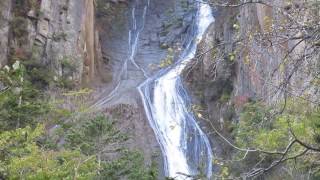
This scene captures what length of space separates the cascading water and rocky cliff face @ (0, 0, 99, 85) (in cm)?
494

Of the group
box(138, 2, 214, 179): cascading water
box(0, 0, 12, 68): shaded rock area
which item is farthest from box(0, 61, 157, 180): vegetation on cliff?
box(0, 0, 12, 68): shaded rock area

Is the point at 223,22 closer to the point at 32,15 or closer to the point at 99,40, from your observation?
the point at 99,40

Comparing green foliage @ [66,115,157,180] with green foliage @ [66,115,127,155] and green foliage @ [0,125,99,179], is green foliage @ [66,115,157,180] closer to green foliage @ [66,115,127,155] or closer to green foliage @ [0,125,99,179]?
green foliage @ [66,115,127,155]

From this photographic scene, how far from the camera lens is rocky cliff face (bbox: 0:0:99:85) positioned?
102 ft

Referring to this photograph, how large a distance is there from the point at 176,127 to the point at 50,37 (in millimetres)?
10601

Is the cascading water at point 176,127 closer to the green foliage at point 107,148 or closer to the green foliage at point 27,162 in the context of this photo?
the green foliage at point 107,148

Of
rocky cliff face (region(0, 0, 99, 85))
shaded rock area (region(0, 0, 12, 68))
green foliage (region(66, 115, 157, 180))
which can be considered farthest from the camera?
rocky cliff face (region(0, 0, 99, 85))

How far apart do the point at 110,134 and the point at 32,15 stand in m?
16.7

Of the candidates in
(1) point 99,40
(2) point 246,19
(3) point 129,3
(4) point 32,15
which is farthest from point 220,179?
(3) point 129,3

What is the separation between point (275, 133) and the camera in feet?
44.1

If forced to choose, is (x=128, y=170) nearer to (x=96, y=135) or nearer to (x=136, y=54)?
(x=96, y=135)

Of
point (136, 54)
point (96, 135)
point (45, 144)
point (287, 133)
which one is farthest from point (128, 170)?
point (136, 54)

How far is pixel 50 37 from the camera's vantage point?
3300cm

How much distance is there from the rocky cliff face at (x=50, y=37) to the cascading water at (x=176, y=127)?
4940 millimetres
